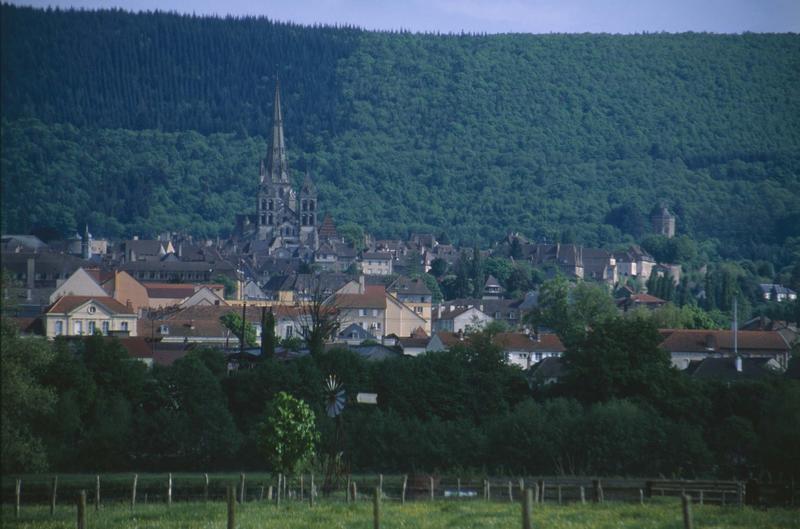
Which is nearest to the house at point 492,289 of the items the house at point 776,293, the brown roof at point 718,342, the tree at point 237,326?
the house at point 776,293

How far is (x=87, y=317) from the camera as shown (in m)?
87.2

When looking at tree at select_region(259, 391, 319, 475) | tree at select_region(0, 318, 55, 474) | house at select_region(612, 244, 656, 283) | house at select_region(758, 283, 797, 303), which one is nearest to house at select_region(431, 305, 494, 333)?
house at select_region(758, 283, 797, 303)

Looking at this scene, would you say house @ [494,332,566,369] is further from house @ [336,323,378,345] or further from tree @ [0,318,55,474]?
tree @ [0,318,55,474]

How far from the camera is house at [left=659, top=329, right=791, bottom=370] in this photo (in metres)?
78.4

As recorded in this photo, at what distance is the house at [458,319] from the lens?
364ft

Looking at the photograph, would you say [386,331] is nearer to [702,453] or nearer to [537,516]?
[702,453]

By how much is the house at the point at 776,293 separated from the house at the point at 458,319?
34.4 meters

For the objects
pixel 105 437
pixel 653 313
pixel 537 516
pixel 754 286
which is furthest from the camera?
pixel 754 286

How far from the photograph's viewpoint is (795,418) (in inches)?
1767

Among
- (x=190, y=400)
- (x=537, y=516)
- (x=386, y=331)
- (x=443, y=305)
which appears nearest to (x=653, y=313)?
(x=386, y=331)

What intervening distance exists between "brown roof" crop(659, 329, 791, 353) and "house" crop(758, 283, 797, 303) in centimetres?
5342

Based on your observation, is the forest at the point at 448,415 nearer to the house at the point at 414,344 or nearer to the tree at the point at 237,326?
the house at the point at 414,344

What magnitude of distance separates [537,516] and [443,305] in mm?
99325

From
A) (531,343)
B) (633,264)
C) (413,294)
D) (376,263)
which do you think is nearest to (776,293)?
(413,294)
